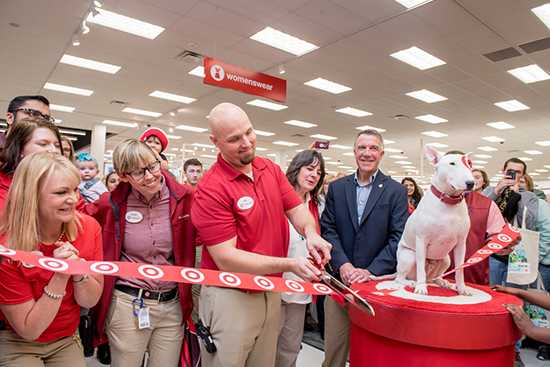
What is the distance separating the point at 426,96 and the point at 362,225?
26.9 ft

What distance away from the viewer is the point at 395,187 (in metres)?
2.30

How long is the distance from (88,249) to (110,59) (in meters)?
6.97

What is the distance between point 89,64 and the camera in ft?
25.8

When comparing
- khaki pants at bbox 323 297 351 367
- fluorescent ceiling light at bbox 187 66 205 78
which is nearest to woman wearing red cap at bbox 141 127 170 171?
khaki pants at bbox 323 297 351 367

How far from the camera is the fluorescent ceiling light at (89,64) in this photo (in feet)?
24.9

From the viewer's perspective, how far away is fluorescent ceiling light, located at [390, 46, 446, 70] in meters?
6.74

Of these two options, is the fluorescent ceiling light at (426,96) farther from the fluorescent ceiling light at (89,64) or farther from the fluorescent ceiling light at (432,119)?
the fluorescent ceiling light at (89,64)

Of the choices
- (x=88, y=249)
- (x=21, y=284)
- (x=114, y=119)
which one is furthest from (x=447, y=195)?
(x=114, y=119)

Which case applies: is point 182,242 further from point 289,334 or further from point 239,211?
point 289,334

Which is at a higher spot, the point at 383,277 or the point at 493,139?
the point at 493,139

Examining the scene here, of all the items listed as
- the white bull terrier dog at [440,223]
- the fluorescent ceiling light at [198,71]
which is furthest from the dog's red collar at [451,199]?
the fluorescent ceiling light at [198,71]

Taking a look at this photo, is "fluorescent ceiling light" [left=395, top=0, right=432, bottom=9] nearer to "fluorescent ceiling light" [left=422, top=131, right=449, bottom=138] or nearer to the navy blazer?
the navy blazer

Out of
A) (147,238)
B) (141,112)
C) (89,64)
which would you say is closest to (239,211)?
(147,238)

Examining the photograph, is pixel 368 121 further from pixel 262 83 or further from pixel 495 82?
pixel 262 83
